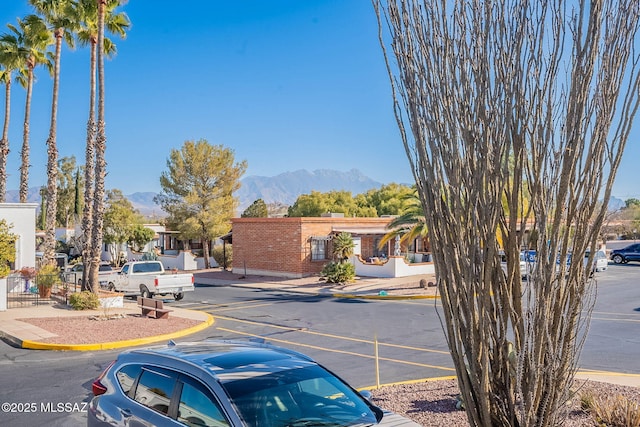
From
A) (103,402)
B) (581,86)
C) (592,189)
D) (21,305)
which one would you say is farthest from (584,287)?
(21,305)

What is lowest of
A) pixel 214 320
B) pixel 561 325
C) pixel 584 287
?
pixel 214 320

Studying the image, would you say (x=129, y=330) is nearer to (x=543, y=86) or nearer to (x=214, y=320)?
(x=214, y=320)

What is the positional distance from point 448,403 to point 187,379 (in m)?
4.02

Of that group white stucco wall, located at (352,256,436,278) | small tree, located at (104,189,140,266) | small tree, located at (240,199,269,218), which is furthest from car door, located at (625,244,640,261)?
small tree, located at (104,189,140,266)

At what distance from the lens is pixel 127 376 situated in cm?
577

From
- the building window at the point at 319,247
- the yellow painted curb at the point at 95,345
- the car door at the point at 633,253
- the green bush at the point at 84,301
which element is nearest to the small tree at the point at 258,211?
the building window at the point at 319,247

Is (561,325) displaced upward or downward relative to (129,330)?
upward

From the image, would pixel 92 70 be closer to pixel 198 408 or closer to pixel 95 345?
pixel 95 345

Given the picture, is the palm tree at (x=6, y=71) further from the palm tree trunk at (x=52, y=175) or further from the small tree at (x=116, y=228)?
the small tree at (x=116, y=228)

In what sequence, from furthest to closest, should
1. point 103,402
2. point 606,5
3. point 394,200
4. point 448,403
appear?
1. point 394,200
2. point 448,403
3. point 103,402
4. point 606,5

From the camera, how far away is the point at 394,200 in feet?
225

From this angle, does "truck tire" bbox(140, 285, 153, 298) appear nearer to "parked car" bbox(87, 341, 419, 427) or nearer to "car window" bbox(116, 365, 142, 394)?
"parked car" bbox(87, 341, 419, 427)

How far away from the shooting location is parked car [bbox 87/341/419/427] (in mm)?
4762

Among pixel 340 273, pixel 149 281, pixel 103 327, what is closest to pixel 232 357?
pixel 103 327
